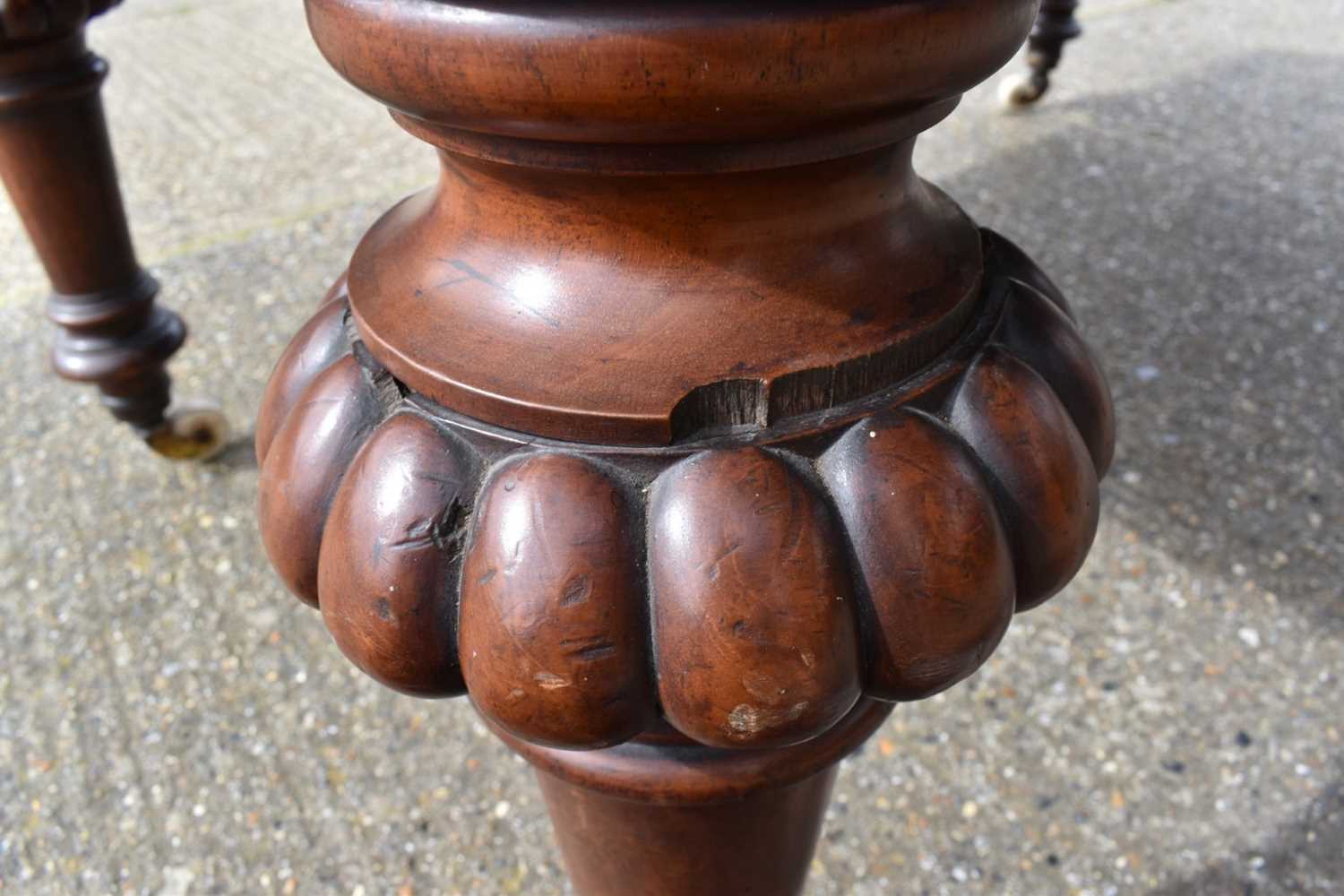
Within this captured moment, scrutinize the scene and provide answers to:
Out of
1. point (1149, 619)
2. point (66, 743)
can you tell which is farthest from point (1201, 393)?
point (66, 743)

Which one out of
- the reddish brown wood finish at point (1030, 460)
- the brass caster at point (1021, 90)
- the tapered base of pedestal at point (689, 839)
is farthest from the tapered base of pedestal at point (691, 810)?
the brass caster at point (1021, 90)

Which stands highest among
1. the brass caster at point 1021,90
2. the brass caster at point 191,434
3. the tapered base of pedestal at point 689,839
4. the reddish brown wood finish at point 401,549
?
the reddish brown wood finish at point 401,549

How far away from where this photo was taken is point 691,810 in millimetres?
474

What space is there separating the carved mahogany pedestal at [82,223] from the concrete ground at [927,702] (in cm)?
9

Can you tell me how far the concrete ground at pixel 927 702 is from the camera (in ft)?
2.37

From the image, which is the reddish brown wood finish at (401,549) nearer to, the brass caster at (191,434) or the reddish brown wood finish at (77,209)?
the reddish brown wood finish at (77,209)

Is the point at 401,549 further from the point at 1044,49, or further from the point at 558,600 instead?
the point at 1044,49

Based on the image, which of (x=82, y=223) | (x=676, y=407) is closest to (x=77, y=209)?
(x=82, y=223)

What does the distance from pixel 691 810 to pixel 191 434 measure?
75cm

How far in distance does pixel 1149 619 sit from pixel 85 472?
0.97 metres

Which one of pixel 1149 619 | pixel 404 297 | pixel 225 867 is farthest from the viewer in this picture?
pixel 1149 619

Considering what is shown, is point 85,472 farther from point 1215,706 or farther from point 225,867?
point 1215,706

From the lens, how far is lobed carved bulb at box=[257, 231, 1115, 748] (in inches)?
13.1

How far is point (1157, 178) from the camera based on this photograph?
1522 millimetres
